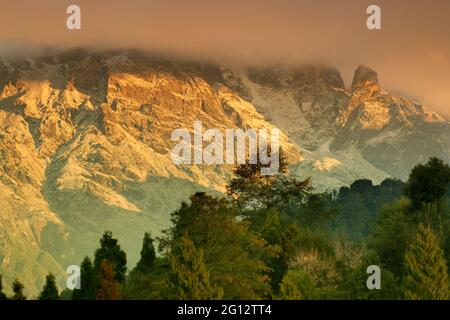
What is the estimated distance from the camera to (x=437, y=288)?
282ft

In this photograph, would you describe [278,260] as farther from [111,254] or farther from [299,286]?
[111,254]

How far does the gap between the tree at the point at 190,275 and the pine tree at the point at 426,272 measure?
18.1 m

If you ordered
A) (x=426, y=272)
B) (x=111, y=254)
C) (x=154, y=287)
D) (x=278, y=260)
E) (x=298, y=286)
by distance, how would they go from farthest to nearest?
1. (x=111, y=254)
2. (x=278, y=260)
3. (x=298, y=286)
4. (x=426, y=272)
5. (x=154, y=287)

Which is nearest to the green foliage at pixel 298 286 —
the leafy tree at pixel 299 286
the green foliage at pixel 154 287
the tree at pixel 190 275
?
the leafy tree at pixel 299 286

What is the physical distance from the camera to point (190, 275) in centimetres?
8031

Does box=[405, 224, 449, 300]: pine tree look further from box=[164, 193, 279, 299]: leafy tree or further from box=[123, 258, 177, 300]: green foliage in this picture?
box=[123, 258, 177, 300]: green foliage

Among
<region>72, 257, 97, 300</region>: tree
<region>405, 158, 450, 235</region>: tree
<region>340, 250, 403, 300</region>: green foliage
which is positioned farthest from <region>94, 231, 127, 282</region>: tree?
<region>340, 250, 403, 300</region>: green foliage

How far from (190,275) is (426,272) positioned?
2235 cm

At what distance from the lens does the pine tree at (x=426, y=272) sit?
280 ft

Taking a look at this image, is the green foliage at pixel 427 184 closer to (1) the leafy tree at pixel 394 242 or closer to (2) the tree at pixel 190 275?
(1) the leafy tree at pixel 394 242

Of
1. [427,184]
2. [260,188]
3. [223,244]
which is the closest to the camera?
[223,244]

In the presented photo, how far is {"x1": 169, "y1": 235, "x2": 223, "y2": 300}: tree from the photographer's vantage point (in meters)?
79.6

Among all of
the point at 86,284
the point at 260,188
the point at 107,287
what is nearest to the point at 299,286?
the point at 107,287
